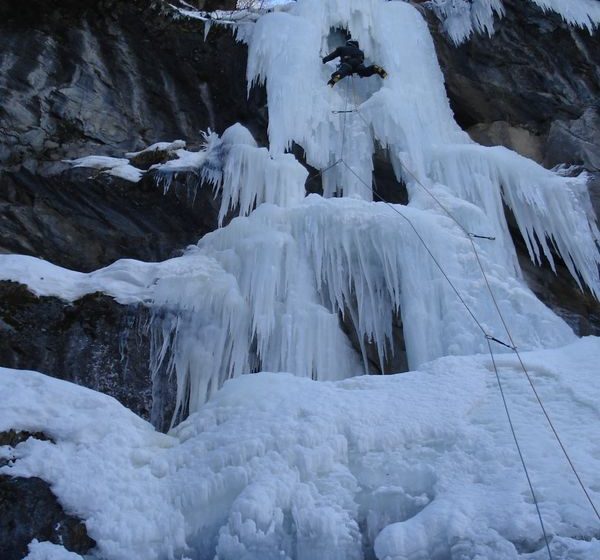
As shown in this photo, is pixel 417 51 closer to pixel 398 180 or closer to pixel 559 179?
pixel 398 180

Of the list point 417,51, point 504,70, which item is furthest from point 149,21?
point 504,70

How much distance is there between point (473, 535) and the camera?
3.51m

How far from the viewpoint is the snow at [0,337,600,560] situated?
3.63 meters

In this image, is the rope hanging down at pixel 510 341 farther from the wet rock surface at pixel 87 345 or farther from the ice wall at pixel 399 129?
the wet rock surface at pixel 87 345

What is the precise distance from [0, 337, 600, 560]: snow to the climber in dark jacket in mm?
5423

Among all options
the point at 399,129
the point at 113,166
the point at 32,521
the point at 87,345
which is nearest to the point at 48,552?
the point at 32,521

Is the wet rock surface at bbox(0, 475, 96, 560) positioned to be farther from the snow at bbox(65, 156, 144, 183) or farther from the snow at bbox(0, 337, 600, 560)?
the snow at bbox(65, 156, 144, 183)

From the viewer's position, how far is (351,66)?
9266mm

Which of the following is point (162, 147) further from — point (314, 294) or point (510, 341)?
point (510, 341)

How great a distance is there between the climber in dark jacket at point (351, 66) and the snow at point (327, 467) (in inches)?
213

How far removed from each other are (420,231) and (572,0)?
5.44 m

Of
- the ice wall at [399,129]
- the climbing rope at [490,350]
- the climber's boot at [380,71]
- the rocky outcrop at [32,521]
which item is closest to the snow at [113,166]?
the ice wall at [399,129]

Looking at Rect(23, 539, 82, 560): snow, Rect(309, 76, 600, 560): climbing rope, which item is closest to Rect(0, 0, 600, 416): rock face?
Rect(309, 76, 600, 560): climbing rope

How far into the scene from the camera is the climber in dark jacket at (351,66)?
9211mm
